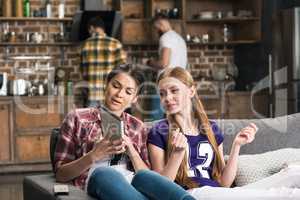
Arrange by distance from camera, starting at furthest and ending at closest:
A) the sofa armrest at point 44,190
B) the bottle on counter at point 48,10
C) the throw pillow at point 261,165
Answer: the bottle on counter at point 48,10
the throw pillow at point 261,165
the sofa armrest at point 44,190

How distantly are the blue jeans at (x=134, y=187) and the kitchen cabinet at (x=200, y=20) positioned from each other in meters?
5.54

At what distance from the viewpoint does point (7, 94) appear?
772cm

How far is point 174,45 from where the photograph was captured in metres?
7.75

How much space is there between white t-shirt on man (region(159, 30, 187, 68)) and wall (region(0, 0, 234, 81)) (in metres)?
0.66

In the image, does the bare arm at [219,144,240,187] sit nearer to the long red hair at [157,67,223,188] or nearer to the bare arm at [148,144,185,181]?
the long red hair at [157,67,223,188]

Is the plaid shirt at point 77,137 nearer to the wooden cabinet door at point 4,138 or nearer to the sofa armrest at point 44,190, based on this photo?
the sofa armrest at point 44,190

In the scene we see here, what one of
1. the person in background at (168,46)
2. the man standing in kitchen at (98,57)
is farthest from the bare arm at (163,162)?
the person in background at (168,46)

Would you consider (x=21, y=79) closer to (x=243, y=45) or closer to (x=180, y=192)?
(x=243, y=45)

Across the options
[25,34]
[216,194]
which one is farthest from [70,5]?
[216,194]

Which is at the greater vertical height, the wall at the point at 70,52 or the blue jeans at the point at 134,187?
the wall at the point at 70,52

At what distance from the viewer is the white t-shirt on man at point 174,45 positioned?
7723 millimetres

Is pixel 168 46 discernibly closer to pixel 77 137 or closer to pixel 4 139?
pixel 4 139

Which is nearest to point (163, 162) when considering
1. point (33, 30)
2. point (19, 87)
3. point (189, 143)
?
A: point (189, 143)

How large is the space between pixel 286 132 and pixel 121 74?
103cm
